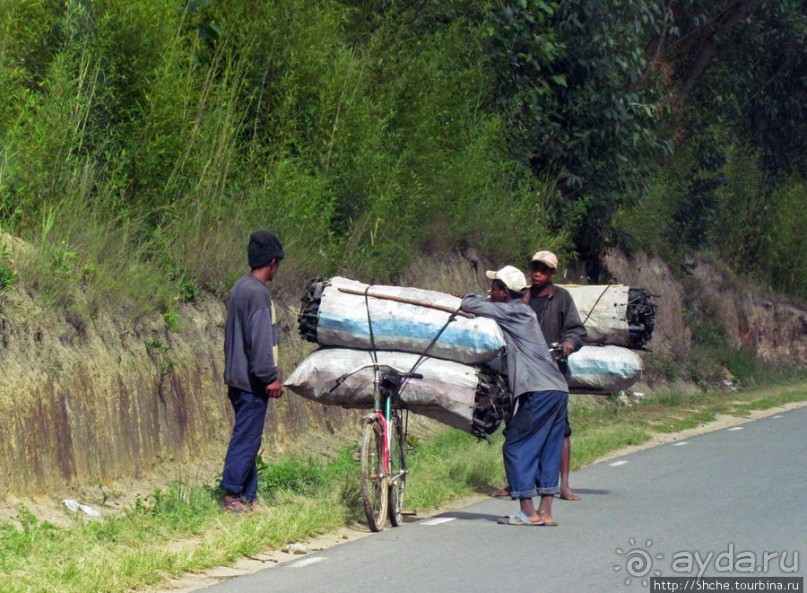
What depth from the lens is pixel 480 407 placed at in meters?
9.46

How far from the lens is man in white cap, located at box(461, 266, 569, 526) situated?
9625mm

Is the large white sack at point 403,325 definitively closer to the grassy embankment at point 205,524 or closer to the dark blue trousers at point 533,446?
the dark blue trousers at point 533,446

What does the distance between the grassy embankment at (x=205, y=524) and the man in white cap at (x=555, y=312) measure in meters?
1.47

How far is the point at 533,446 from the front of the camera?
9.77 meters

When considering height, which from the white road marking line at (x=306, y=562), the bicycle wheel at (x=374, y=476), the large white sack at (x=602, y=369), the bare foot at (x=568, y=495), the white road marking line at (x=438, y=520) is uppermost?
the large white sack at (x=602, y=369)

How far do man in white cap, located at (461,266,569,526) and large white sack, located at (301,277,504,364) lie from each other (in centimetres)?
24

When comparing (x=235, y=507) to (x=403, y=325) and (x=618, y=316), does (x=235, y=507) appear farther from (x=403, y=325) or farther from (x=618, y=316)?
(x=618, y=316)

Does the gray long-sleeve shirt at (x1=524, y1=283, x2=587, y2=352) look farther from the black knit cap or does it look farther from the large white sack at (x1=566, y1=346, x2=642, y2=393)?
the black knit cap

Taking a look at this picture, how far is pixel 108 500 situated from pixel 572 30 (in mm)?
13881

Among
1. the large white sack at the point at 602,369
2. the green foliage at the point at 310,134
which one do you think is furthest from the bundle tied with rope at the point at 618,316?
the green foliage at the point at 310,134

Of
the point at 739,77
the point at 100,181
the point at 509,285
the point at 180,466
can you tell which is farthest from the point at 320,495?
the point at 739,77

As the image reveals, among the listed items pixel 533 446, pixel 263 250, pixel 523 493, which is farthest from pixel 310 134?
pixel 523 493

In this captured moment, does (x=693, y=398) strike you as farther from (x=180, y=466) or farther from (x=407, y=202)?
(x=180, y=466)

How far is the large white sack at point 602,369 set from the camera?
38.4 ft
